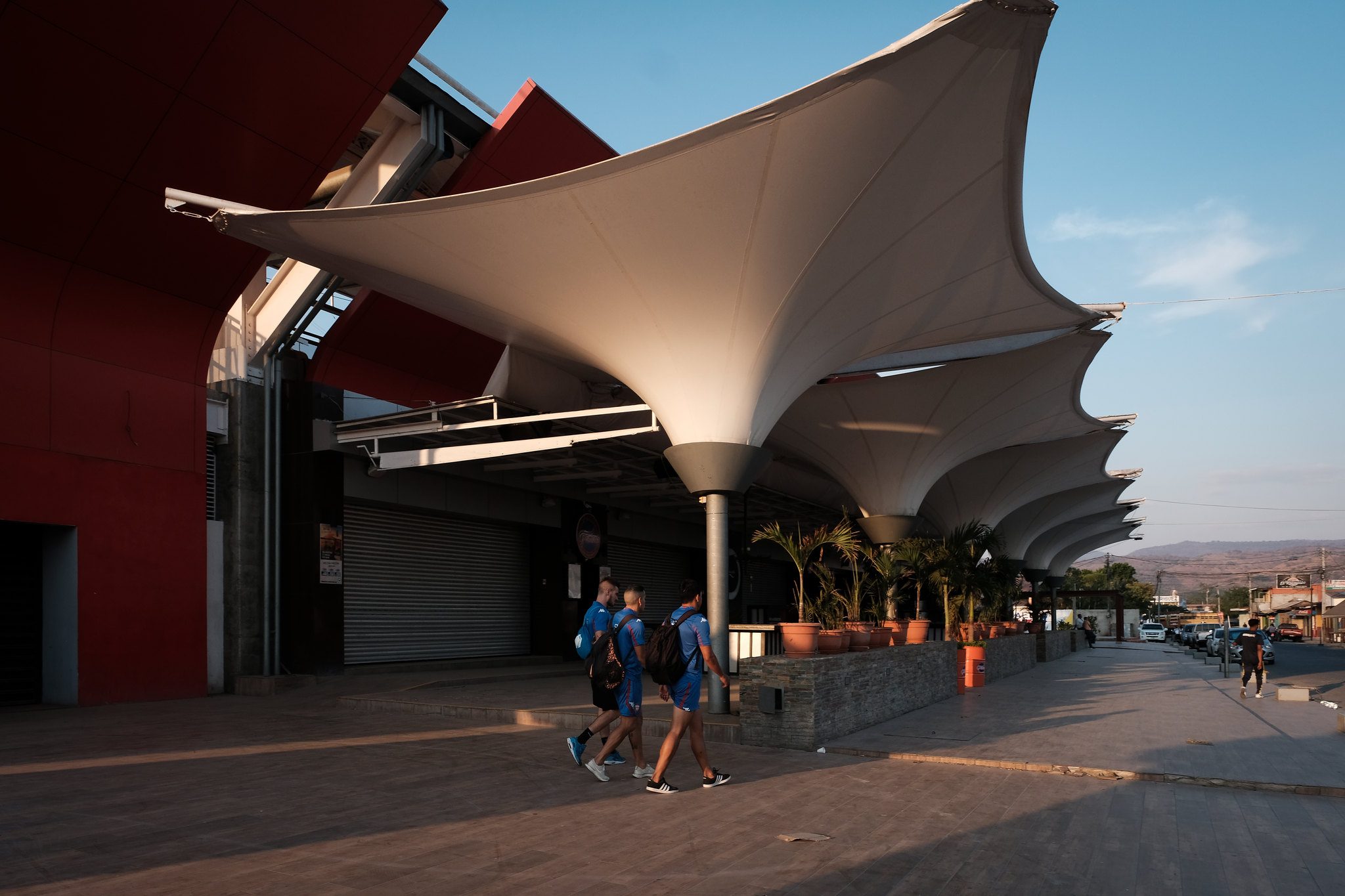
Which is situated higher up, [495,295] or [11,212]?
[11,212]

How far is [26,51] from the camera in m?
12.0

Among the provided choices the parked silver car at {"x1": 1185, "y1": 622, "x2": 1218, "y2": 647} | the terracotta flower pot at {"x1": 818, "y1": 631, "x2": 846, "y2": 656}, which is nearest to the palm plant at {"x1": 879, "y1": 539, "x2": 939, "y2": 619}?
the terracotta flower pot at {"x1": 818, "y1": 631, "x2": 846, "y2": 656}

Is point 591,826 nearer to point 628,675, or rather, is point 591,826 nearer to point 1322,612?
point 628,675

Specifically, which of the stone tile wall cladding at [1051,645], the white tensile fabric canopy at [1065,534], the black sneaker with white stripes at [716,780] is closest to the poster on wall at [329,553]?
the black sneaker with white stripes at [716,780]

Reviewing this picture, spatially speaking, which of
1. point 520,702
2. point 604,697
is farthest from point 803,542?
point 604,697

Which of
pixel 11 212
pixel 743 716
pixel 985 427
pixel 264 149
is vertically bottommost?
pixel 743 716

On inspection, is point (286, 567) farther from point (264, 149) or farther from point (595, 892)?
point (595, 892)

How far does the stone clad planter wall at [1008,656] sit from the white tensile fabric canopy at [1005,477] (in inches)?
142

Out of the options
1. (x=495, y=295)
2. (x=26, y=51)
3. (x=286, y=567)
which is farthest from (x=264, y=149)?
(x=286, y=567)

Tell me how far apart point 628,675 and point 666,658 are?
572 mm

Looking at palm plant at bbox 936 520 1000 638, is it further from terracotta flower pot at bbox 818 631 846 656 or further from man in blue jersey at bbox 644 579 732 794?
man in blue jersey at bbox 644 579 732 794

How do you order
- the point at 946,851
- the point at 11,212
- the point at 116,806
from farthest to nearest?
the point at 11,212, the point at 116,806, the point at 946,851

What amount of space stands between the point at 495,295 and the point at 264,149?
231 inches

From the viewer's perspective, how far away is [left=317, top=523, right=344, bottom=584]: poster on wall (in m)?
17.4
